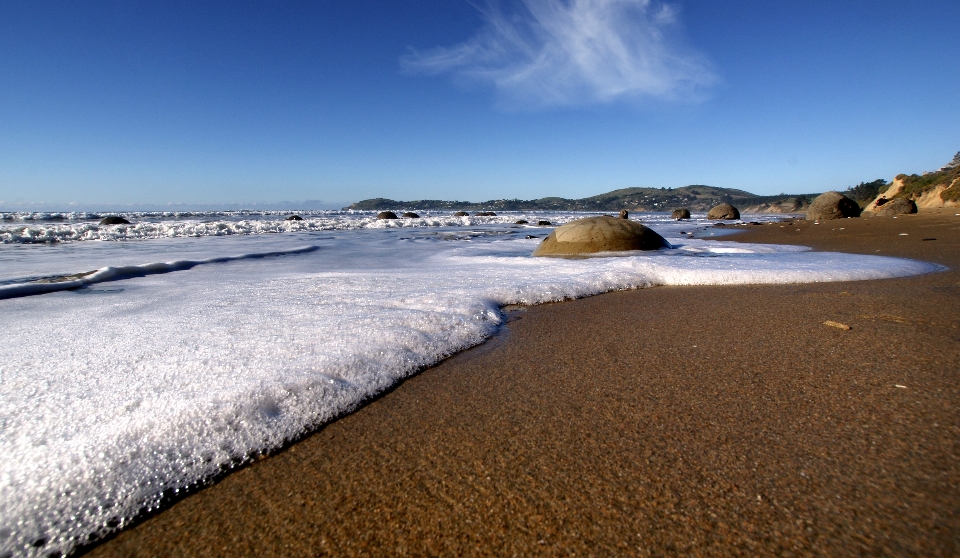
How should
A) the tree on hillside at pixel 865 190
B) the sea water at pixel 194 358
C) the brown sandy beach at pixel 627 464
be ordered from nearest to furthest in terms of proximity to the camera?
the brown sandy beach at pixel 627 464 < the sea water at pixel 194 358 < the tree on hillside at pixel 865 190

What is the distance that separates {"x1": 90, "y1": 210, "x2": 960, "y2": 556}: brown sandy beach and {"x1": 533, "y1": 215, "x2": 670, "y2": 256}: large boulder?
4941 mm

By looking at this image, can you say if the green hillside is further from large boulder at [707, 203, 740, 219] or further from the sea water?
the sea water

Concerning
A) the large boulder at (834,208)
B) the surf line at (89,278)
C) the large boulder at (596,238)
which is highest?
the large boulder at (834,208)

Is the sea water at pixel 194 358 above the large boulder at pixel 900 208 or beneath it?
beneath

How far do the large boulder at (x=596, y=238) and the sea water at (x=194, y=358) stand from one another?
84.6 inches

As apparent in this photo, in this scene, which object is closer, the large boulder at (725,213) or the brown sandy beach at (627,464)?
the brown sandy beach at (627,464)

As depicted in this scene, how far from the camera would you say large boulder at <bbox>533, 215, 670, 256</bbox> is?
720cm

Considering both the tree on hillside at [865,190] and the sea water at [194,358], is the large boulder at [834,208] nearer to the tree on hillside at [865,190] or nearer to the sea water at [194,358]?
the sea water at [194,358]

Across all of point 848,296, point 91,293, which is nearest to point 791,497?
point 848,296

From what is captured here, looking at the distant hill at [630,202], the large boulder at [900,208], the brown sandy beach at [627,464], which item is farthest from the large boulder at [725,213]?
the distant hill at [630,202]

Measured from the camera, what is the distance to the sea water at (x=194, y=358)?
48.2 inches

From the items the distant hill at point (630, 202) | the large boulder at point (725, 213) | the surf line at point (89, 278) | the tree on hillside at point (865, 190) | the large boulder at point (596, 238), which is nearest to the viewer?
the surf line at point (89, 278)

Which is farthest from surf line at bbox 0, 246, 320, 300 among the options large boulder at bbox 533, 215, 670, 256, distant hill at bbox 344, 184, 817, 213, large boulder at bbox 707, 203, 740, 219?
distant hill at bbox 344, 184, 817, 213

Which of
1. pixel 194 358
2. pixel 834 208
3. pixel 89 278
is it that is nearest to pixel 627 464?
pixel 194 358
